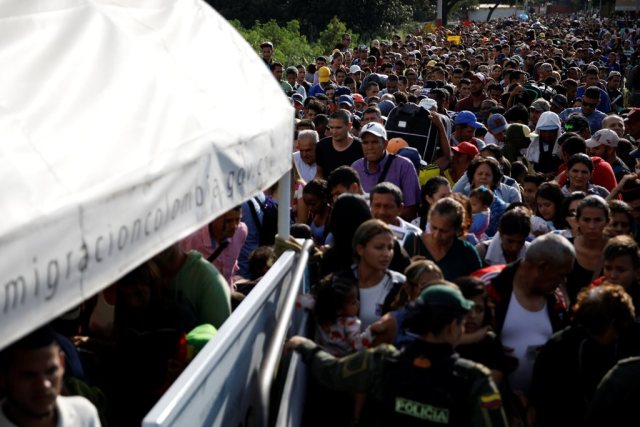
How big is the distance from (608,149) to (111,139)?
782 cm

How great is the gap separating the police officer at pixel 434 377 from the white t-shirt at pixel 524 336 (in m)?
1.20

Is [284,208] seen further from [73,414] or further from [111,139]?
[73,414]

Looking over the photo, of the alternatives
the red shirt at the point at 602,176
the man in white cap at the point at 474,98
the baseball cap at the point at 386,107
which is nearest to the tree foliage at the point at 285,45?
the man in white cap at the point at 474,98

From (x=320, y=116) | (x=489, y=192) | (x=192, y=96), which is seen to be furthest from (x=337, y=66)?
(x=192, y=96)

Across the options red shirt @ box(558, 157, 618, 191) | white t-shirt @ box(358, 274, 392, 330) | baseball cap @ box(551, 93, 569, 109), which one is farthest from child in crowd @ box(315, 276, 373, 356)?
baseball cap @ box(551, 93, 569, 109)

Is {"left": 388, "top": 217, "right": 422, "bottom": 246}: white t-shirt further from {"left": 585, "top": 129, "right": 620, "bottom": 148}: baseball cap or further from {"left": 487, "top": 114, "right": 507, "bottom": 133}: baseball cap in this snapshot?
{"left": 487, "top": 114, "right": 507, "bottom": 133}: baseball cap

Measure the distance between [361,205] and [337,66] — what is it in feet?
60.6

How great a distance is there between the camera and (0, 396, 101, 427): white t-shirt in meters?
3.56

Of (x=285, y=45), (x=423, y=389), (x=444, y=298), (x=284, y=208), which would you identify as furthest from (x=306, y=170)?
(x=285, y=45)

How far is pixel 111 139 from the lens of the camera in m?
3.74

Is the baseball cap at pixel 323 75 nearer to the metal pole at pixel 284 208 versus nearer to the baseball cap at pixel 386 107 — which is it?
the baseball cap at pixel 386 107

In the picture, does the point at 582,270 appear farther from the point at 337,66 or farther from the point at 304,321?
the point at 337,66

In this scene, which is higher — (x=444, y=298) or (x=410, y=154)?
(x=444, y=298)

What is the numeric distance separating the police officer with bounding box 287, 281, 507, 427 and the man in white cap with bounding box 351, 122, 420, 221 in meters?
4.69
